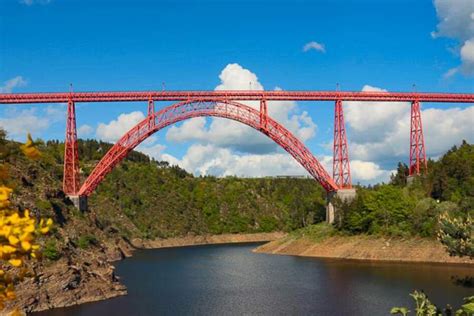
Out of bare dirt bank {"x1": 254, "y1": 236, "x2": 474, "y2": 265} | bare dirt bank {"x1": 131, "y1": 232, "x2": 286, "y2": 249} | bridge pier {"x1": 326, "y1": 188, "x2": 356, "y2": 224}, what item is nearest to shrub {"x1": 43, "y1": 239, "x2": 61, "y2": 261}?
bare dirt bank {"x1": 254, "y1": 236, "x2": 474, "y2": 265}

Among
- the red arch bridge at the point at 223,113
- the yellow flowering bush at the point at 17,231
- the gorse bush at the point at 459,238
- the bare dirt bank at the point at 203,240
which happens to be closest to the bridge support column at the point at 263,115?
the red arch bridge at the point at 223,113

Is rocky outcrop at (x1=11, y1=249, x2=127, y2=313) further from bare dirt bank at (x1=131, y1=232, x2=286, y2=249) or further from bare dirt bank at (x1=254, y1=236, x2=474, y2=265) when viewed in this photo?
bare dirt bank at (x1=131, y1=232, x2=286, y2=249)

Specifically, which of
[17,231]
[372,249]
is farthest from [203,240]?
[17,231]

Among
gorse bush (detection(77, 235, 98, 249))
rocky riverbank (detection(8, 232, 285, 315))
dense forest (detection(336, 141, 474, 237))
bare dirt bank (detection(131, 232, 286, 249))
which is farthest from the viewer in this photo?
bare dirt bank (detection(131, 232, 286, 249))

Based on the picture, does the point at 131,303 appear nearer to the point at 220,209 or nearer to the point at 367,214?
the point at 367,214

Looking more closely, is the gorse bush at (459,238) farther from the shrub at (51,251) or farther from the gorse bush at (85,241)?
the gorse bush at (85,241)

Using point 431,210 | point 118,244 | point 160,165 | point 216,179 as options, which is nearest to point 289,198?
point 216,179

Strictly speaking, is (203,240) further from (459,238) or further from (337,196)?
(459,238)
